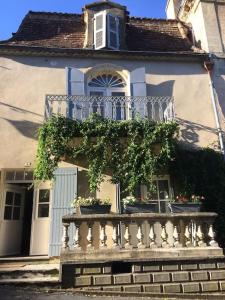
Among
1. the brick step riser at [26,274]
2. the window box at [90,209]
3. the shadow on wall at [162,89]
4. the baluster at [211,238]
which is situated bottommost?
the brick step riser at [26,274]

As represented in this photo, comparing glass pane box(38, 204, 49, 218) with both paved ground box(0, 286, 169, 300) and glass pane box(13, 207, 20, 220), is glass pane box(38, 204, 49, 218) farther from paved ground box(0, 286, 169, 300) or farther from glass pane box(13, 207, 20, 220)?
paved ground box(0, 286, 169, 300)

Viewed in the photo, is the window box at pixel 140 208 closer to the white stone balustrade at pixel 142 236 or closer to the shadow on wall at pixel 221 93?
the white stone balustrade at pixel 142 236

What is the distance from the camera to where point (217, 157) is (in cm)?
884

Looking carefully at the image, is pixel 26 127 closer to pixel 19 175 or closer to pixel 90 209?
pixel 19 175

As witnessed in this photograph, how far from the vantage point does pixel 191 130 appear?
9.41 metres

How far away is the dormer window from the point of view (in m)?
10.3

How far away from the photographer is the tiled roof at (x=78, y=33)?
10375 mm

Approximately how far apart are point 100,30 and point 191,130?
4.52 meters

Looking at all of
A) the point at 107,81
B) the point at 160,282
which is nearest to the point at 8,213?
the point at 160,282

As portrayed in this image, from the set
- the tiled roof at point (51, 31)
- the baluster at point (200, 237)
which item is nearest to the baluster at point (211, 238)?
the baluster at point (200, 237)

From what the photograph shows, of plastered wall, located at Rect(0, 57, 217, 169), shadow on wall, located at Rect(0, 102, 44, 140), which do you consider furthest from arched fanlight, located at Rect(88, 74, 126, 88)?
shadow on wall, located at Rect(0, 102, 44, 140)

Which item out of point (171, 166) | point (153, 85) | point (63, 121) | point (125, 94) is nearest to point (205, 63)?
point (153, 85)

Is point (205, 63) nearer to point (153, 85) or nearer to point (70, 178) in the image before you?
point (153, 85)

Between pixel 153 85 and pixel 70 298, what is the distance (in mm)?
6759
